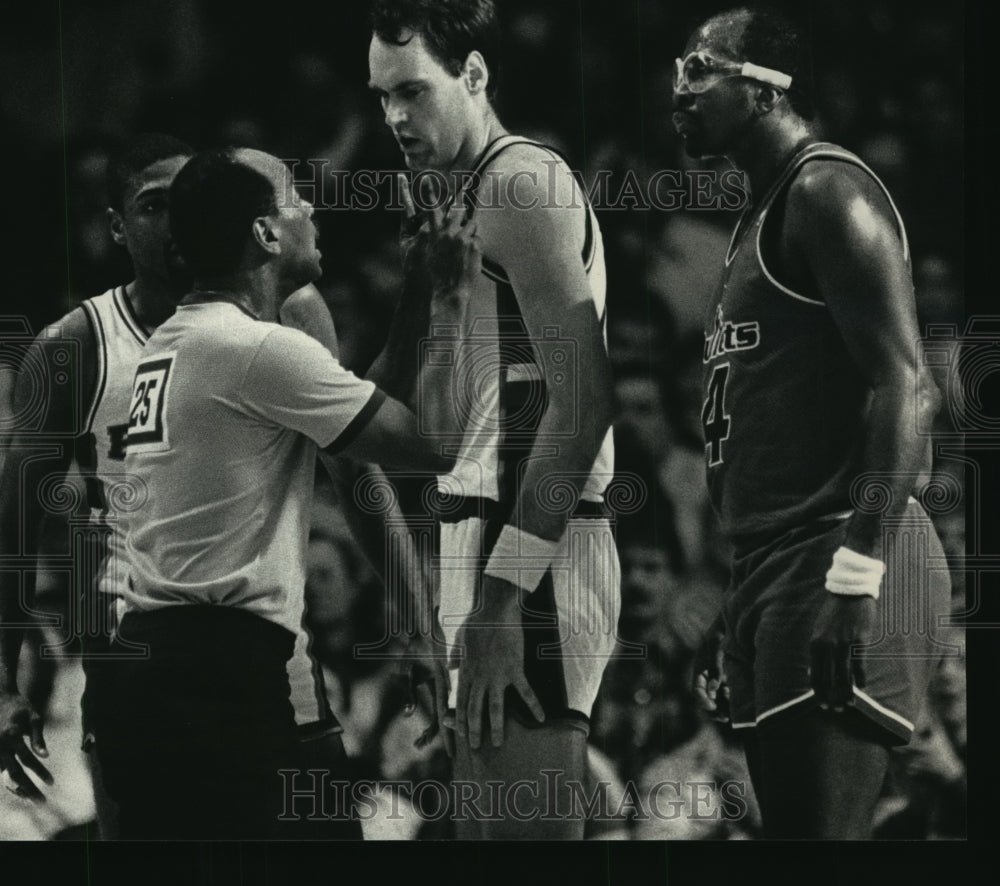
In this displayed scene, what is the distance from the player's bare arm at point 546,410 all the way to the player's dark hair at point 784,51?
1.90 ft

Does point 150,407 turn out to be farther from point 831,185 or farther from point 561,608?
point 831,185

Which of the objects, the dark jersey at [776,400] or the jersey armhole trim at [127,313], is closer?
the dark jersey at [776,400]

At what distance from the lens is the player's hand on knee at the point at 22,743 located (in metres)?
3.20

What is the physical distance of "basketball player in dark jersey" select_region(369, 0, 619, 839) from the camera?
3.09m

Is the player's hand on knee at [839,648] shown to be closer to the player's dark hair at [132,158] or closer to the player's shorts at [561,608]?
the player's shorts at [561,608]

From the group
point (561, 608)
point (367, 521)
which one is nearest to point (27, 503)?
point (367, 521)

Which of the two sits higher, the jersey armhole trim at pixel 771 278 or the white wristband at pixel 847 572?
the jersey armhole trim at pixel 771 278

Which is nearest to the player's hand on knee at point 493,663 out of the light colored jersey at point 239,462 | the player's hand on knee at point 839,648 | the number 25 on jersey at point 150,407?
the light colored jersey at point 239,462

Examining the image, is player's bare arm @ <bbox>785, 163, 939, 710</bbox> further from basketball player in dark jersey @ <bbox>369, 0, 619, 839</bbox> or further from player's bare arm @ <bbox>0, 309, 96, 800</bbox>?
player's bare arm @ <bbox>0, 309, 96, 800</bbox>

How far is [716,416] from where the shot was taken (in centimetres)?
310

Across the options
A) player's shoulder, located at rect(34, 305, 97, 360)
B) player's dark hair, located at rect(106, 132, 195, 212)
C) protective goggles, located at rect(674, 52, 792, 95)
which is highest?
protective goggles, located at rect(674, 52, 792, 95)

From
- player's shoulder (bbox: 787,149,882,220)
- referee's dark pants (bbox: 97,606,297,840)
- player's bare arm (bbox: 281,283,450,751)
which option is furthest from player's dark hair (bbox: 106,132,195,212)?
player's shoulder (bbox: 787,149,882,220)

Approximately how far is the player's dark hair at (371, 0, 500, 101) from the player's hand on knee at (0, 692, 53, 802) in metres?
1.80

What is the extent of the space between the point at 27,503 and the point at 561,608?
4.24 feet
